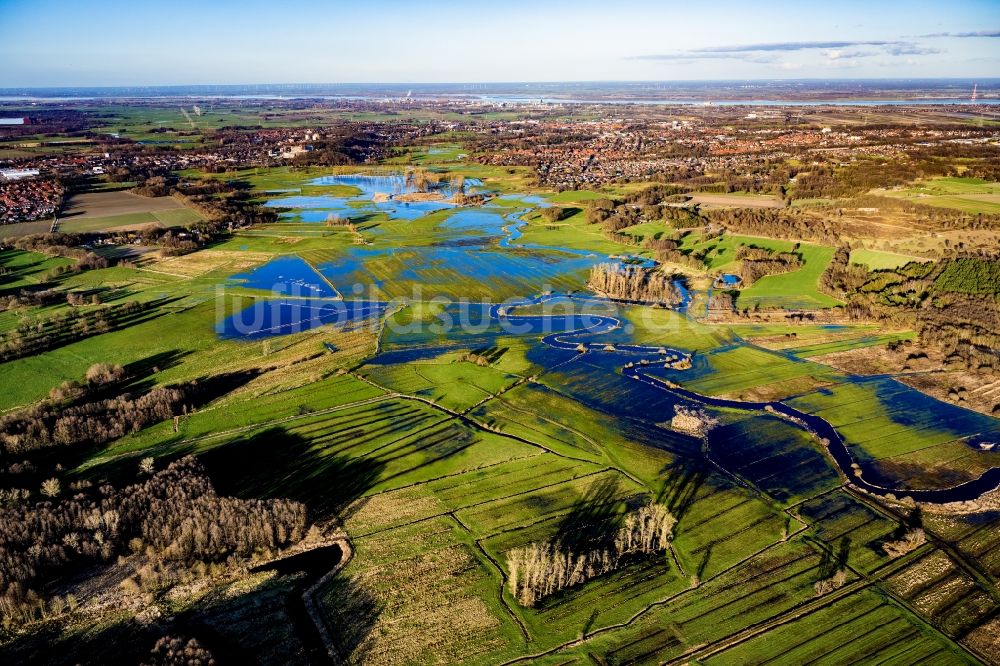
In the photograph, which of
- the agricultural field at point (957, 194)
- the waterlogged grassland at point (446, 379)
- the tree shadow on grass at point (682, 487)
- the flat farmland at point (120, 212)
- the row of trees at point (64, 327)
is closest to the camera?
the tree shadow on grass at point (682, 487)

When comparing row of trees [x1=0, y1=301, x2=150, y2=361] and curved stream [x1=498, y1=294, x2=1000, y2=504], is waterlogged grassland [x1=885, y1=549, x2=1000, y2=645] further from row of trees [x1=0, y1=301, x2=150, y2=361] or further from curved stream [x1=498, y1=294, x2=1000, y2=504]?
row of trees [x1=0, y1=301, x2=150, y2=361]

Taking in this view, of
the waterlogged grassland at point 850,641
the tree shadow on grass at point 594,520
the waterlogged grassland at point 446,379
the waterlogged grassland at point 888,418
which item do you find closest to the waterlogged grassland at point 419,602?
the tree shadow on grass at point 594,520

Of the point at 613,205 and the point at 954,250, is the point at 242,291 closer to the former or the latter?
the point at 613,205

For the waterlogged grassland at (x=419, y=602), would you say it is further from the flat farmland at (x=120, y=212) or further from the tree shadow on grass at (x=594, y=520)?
the flat farmland at (x=120, y=212)

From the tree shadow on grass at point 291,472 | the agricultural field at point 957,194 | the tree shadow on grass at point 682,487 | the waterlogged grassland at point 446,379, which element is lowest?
the tree shadow on grass at point 682,487

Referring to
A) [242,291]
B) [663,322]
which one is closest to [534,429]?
[663,322]

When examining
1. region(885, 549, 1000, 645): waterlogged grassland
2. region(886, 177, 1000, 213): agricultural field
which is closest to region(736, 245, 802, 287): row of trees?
region(886, 177, 1000, 213): agricultural field
